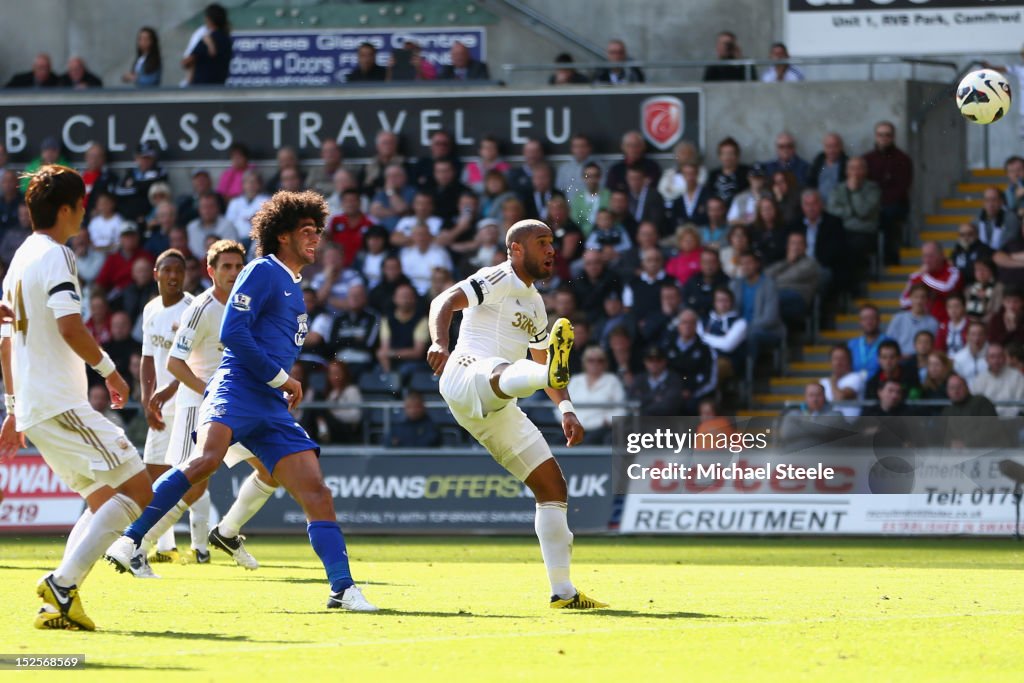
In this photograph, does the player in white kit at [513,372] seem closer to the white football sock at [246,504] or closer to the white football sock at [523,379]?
the white football sock at [523,379]

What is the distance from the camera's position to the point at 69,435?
934 cm

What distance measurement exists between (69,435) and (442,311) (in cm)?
246

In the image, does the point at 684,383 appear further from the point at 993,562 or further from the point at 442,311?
the point at 442,311

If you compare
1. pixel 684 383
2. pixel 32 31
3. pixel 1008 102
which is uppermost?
pixel 32 31

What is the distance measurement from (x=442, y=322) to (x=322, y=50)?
18.6 metres

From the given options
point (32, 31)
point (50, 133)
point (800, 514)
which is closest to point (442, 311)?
point (800, 514)

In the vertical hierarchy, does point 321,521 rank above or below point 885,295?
below

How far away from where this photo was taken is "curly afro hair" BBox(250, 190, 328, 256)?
10.7 metres

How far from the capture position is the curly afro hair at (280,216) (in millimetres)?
10656

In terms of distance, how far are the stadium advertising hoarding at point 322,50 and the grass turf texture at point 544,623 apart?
1387 cm

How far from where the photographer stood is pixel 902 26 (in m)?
24.2

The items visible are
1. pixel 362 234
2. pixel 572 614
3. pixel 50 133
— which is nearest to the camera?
pixel 572 614

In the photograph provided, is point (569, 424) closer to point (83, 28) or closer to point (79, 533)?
point (79, 533)


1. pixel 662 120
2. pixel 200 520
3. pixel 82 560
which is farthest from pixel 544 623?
pixel 662 120
